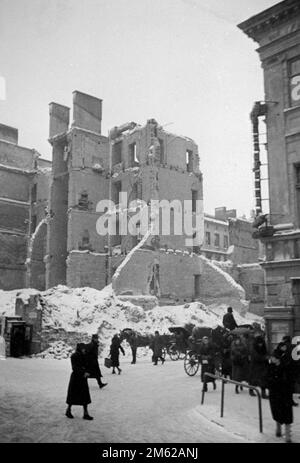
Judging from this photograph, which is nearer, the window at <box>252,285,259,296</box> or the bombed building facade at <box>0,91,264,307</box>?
the bombed building facade at <box>0,91,264,307</box>

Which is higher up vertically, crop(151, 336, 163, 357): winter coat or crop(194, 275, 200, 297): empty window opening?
crop(194, 275, 200, 297): empty window opening

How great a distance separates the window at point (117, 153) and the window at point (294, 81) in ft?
93.5

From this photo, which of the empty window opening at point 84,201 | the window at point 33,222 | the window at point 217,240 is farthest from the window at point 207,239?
the empty window opening at point 84,201

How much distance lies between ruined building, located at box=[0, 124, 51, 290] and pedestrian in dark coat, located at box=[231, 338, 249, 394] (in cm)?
3332

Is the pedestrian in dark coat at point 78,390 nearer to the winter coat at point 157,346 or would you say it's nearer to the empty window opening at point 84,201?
the winter coat at point 157,346

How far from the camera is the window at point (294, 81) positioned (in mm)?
14922

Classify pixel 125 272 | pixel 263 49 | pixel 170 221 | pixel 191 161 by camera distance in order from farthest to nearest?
pixel 191 161
pixel 170 221
pixel 125 272
pixel 263 49

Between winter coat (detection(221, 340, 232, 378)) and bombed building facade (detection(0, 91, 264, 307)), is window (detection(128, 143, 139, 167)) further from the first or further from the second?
winter coat (detection(221, 340, 232, 378))

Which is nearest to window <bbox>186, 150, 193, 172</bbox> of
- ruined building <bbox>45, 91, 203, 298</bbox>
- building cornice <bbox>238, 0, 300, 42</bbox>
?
ruined building <bbox>45, 91, 203, 298</bbox>

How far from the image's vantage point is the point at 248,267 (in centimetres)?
4600

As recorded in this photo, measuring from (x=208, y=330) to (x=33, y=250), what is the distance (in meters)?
27.4

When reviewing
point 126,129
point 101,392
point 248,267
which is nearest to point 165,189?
point 126,129

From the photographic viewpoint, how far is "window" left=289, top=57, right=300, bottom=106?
14922mm

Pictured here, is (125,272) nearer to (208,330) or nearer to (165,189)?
(165,189)
